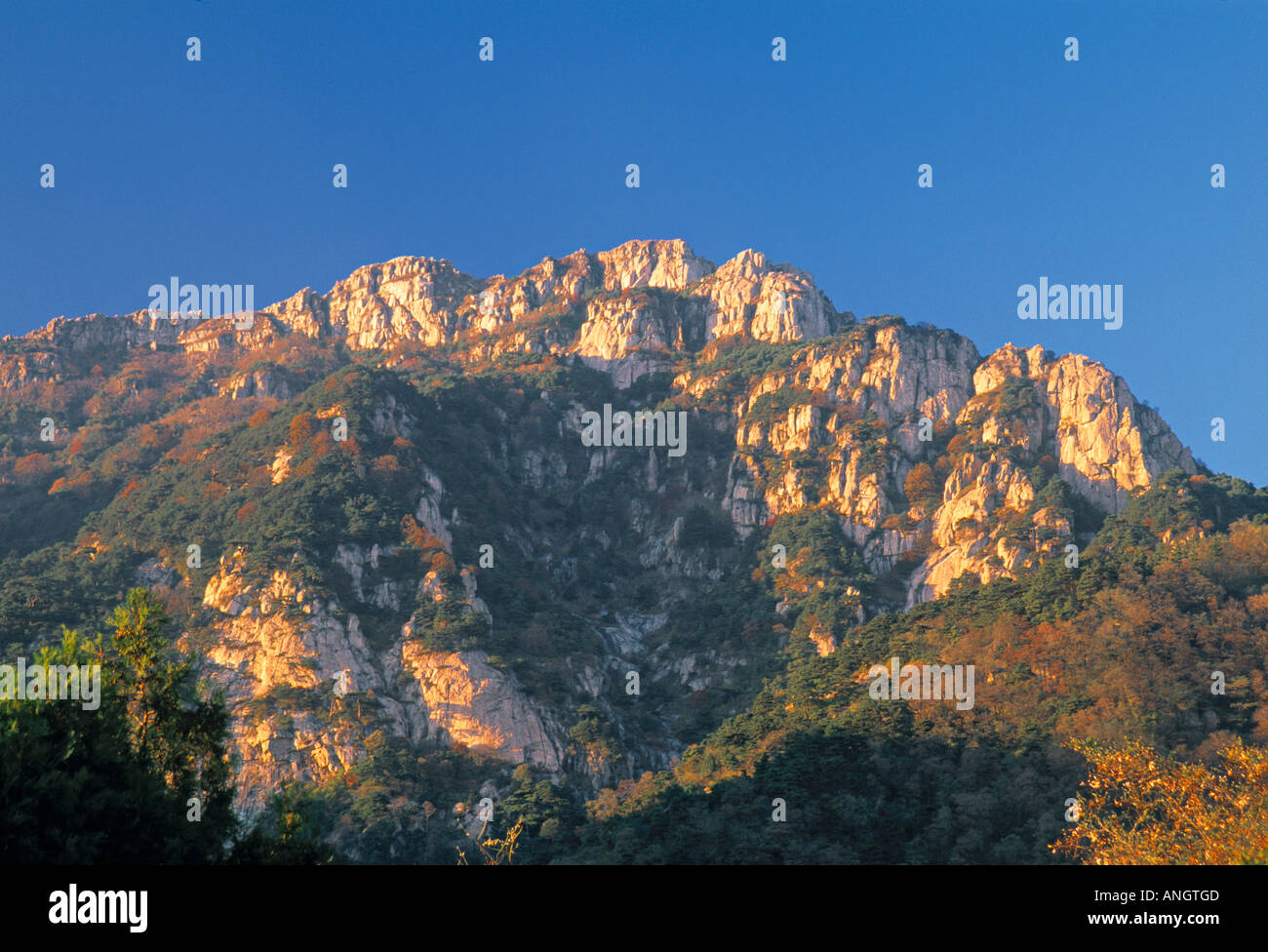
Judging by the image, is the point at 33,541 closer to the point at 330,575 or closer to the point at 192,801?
the point at 330,575

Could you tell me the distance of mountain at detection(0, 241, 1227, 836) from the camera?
340ft

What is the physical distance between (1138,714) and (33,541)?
125323mm
